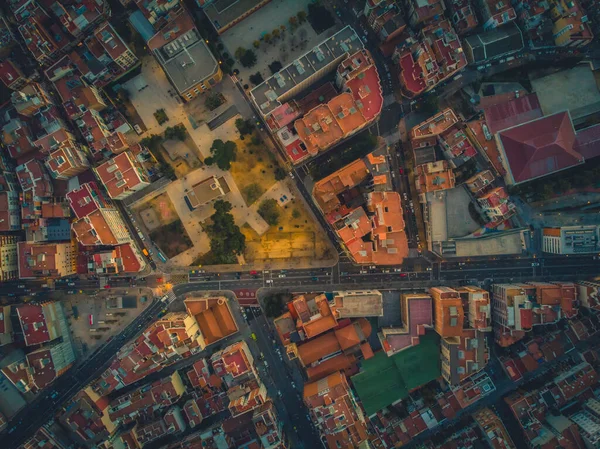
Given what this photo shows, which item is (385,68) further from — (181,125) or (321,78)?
(181,125)

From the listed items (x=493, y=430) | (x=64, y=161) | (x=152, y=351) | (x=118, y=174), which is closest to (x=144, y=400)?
(x=152, y=351)

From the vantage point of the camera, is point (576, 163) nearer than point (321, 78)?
Yes

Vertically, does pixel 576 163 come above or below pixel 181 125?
below

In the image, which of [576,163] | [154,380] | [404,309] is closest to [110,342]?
[154,380]

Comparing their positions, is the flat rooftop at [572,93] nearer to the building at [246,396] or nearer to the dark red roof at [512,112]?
the dark red roof at [512,112]

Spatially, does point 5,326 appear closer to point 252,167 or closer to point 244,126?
point 252,167

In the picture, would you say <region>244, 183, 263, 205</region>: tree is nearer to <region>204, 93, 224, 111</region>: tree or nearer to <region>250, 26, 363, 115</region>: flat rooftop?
<region>250, 26, 363, 115</region>: flat rooftop

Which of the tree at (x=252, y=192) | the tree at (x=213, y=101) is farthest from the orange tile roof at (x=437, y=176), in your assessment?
the tree at (x=213, y=101)
